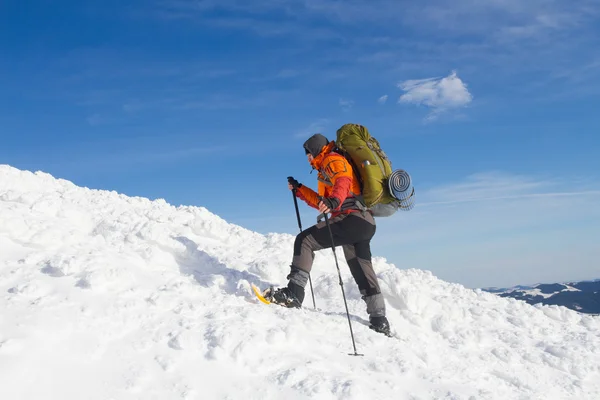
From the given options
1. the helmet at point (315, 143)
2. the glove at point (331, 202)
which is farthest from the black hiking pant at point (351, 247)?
the helmet at point (315, 143)

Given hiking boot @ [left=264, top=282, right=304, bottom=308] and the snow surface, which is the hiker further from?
the snow surface

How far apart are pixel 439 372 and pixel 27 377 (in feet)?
15.6

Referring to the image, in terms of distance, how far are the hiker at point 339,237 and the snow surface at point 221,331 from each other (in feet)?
1.36

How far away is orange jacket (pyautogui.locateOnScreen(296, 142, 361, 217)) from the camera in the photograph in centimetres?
691

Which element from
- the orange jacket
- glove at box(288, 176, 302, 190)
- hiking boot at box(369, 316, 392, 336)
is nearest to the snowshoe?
hiking boot at box(369, 316, 392, 336)

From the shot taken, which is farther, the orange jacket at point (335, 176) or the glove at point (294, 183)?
the glove at point (294, 183)

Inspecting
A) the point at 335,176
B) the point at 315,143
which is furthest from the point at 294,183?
the point at 335,176

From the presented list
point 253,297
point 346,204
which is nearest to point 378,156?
point 346,204

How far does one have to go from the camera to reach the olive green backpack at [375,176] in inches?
279

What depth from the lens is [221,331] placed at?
5660mm

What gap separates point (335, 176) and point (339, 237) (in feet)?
3.36

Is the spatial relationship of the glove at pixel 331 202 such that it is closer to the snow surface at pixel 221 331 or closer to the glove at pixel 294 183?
the glove at pixel 294 183

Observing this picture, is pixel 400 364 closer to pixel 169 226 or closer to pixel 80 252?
pixel 80 252

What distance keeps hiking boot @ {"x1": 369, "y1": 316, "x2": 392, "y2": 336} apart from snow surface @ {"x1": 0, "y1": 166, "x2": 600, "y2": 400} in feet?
0.74
